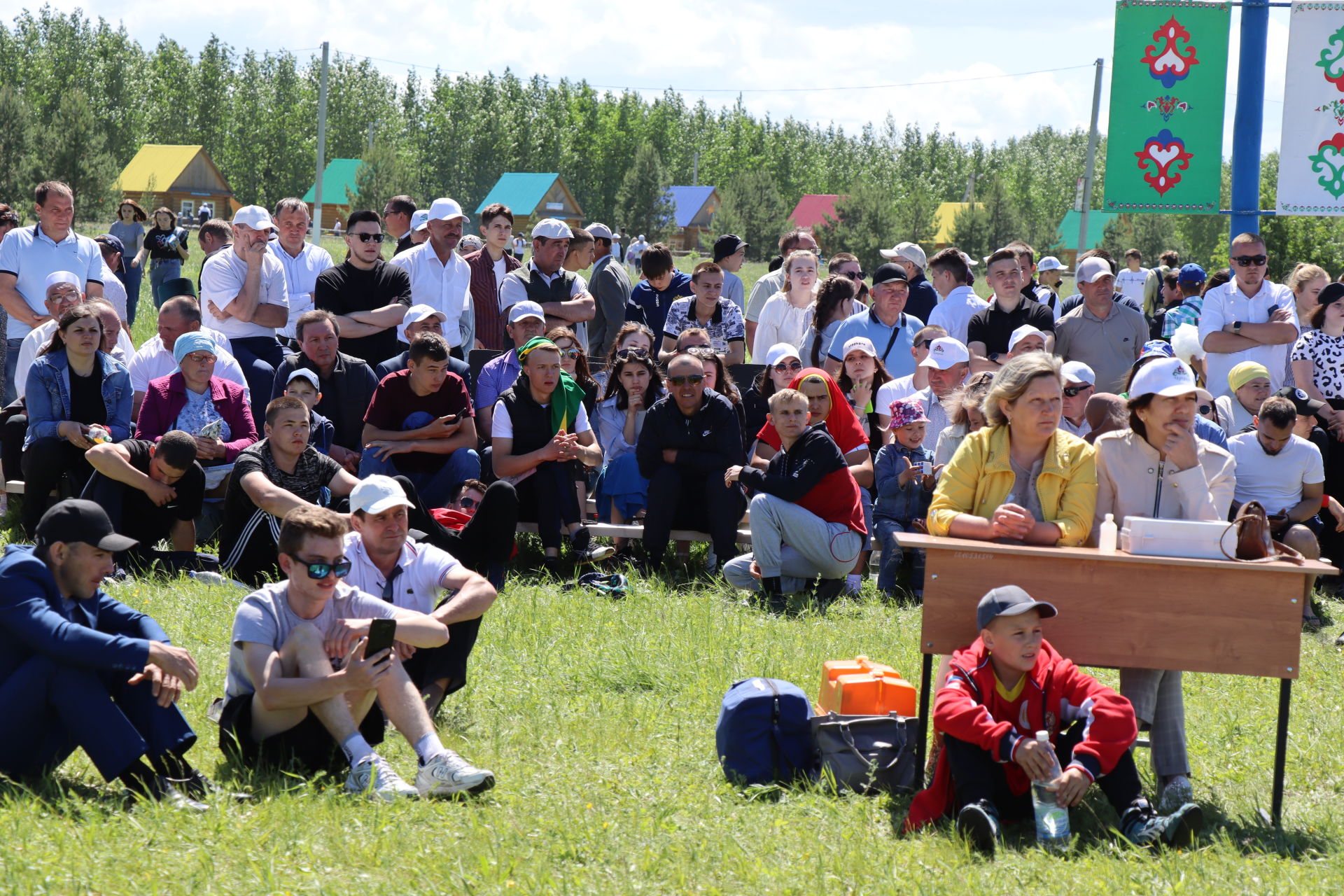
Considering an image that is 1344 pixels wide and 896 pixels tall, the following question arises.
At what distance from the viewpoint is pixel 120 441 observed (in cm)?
781

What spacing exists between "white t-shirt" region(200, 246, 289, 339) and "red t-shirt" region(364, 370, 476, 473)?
1.45 meters

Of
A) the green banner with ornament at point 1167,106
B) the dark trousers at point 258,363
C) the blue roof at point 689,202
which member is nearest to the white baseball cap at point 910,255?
the green banner with ornament at point 1167,106

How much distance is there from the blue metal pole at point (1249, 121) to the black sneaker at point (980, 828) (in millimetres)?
6963

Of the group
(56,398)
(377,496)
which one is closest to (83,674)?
(377,496)

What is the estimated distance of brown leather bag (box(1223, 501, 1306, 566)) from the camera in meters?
4.51

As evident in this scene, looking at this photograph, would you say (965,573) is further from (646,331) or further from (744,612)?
(646,331)

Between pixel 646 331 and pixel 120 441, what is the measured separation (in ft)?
11.6

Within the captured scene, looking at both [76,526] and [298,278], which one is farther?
[298,278]

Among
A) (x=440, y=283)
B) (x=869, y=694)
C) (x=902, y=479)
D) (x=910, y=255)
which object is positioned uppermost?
(x=910, y=255)

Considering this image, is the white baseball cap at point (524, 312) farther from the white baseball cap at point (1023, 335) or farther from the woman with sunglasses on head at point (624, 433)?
the white baseball cap at point (1023, 335)

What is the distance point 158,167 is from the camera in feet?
233

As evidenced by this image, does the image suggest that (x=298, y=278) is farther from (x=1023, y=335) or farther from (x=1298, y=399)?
(x=1298, y=399)

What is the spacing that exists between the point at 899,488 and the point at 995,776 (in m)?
3.64

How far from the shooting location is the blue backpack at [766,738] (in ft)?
15.9
